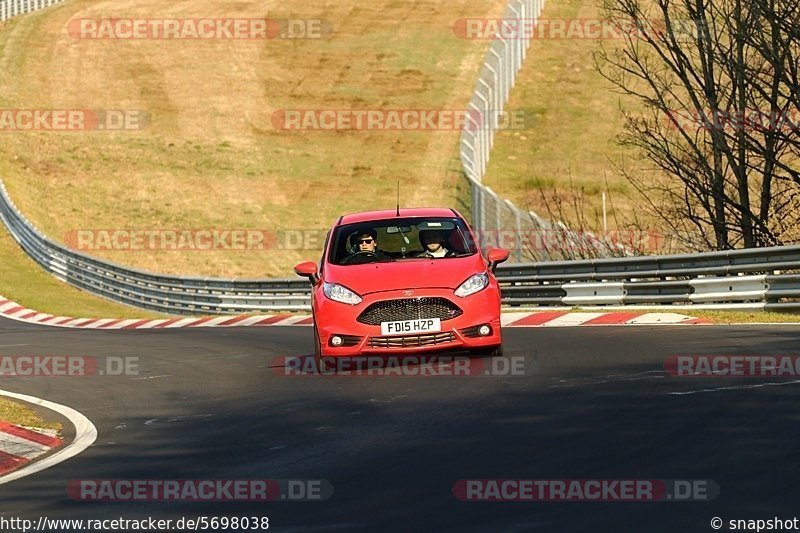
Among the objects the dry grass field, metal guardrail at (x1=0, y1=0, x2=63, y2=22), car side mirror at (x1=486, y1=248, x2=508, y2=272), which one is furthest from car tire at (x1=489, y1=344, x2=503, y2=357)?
metal guardrail at (x1=0, y1=0, x2=63, y2=22)

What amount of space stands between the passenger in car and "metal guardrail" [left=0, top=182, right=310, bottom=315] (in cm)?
1351

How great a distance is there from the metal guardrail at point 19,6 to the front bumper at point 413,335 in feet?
222

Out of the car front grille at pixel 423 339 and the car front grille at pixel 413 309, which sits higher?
the car front grille at pixel 413 309

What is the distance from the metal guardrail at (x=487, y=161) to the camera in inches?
993

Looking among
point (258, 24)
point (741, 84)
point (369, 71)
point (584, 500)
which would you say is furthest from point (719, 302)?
point (258, 24)

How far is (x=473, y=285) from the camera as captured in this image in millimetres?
13953

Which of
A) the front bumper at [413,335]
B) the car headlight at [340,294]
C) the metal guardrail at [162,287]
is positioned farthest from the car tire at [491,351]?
the metal guardrail at [162,287]

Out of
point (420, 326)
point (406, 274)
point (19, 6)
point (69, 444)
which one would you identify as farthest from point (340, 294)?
point (19, 6)

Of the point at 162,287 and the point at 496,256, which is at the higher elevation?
the point at 162,287

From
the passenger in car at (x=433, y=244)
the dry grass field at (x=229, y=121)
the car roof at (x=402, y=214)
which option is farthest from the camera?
the dry grass field at (x=229, y=121)

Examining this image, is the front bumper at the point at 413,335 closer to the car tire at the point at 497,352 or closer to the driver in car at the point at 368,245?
the car tire at the point at 497,352

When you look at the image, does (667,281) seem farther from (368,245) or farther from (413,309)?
(413,309)

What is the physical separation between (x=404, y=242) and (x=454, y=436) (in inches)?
216

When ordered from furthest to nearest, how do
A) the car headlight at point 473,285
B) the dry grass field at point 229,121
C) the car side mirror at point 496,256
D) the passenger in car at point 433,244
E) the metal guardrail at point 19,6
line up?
1. the metal guardrail at point 19,6
2. the dry grass field at point 229,121
3. the passenger in car at point 433,244
4. the car side mirror at point 496,256
5. the car headlight at point 473,285
